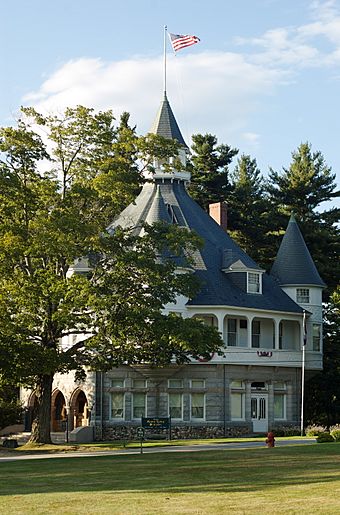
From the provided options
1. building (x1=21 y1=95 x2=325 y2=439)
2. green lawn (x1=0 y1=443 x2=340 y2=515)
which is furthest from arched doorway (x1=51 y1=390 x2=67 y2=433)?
green lawn (x1=0 y1=443 x2=340 y2=515)

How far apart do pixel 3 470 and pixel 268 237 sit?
146 ft

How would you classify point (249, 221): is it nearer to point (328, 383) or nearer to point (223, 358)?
point (328, 383)

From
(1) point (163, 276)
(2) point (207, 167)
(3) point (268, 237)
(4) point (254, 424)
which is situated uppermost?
(2) point (207, 167)

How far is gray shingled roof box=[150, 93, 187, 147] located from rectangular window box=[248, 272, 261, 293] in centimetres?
1112

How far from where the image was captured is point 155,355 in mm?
43906

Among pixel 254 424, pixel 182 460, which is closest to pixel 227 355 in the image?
pixel 254 424

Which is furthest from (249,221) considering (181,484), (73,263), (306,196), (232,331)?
(181,484)

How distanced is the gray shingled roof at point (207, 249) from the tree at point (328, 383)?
8.05 metres

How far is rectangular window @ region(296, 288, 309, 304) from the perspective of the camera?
197 ft

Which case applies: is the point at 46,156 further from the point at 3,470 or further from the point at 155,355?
the point at 3,470

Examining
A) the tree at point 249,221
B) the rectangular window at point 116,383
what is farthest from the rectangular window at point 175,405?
the tree at point 249,221

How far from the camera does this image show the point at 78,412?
57.6 m

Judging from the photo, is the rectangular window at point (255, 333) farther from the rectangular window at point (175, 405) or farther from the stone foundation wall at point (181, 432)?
the rectangular window at point (175, 405)

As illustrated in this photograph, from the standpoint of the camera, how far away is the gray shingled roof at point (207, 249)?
182 ft
